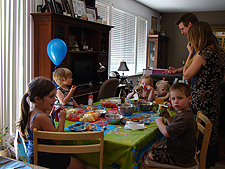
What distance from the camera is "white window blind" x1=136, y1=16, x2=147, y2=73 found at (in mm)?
7633

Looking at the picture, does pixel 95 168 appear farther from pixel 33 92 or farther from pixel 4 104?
pixel 4 104

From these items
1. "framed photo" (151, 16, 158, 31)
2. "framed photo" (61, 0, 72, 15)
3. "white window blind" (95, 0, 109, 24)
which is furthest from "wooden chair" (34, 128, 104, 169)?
"framed photo" (151, 16, 158, 31)

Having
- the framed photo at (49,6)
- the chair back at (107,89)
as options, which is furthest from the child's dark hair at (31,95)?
the framed photo at (49,6)

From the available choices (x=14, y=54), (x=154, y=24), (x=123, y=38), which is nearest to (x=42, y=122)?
(x=14, y=54)

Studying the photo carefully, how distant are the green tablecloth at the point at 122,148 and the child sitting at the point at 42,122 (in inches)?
4.9

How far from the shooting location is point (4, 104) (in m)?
3.05

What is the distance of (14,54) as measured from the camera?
3.17 metres

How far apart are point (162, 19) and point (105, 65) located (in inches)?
218

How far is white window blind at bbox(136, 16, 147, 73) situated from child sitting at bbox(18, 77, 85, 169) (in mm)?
6272

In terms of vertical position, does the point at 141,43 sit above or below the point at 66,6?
below

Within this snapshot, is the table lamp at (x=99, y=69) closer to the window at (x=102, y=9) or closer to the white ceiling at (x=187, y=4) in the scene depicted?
the window at (x=102, y=9)

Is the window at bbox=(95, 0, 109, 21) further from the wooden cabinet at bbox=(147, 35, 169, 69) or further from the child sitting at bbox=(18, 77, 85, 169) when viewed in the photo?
the child sitting at bbox=(18, 77, 85, 169)

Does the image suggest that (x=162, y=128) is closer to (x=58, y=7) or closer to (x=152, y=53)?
(x=58, y=7)

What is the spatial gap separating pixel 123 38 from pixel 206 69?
468cm
